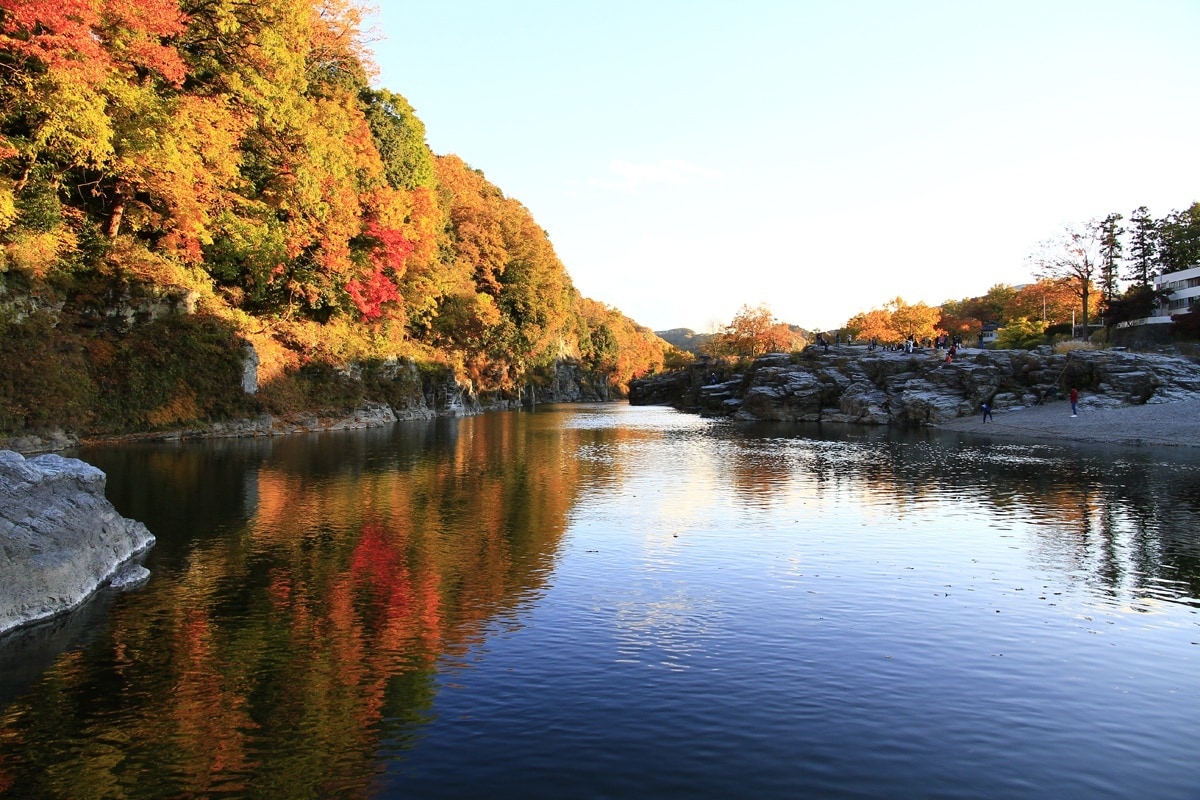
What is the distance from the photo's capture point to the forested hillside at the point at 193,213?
3216 cm

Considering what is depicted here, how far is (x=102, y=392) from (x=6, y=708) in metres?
33.3

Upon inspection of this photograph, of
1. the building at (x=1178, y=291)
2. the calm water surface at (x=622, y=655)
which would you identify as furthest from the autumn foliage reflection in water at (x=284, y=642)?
the building at (x=1178, y=291)

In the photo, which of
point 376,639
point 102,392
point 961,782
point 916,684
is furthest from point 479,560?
point 102,392

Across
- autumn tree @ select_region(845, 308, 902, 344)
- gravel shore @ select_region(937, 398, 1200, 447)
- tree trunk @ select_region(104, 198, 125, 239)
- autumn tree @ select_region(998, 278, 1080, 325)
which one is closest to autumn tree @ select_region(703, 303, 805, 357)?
autumn tree @ select_region(845, 308, 902, 344)

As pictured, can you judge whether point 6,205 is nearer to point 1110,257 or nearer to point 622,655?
point 622,655

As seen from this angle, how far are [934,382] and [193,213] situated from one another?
191 ft

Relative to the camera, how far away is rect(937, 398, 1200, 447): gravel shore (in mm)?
43781

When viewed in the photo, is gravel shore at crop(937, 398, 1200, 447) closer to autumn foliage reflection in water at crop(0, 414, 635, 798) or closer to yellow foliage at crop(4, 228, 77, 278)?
autumn foliage reflection in water at crop(0, 414, 635, 798)

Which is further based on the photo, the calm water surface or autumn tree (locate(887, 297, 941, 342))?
autumn tree (locate(887, 297, 941, 342))

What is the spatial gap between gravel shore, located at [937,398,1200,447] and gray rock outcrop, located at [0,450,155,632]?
1938 inches

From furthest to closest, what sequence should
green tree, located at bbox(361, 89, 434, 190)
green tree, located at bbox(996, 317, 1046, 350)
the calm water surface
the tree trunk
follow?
green tree, located at bbox(996, 317, 1046, 350) < green tree, located at bbox(361, 89, 434, 190) < the tree trunk < the calm water surface

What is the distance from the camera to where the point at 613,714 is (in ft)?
31.2

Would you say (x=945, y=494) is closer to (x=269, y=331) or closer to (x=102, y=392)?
(x=102, y=392)

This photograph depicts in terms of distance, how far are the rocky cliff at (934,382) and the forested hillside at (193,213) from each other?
1449 inches
